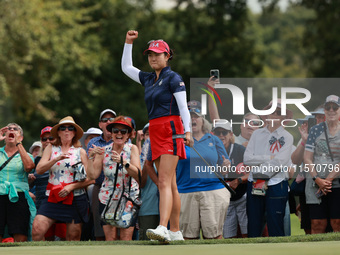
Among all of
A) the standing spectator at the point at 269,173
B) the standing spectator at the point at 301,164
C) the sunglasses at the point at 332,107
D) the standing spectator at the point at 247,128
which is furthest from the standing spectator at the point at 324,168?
the standing spectator at the point at 247,128

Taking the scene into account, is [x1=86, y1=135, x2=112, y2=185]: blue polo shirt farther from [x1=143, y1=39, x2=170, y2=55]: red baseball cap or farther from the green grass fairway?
the green grass fairway

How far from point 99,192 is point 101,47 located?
27916mm

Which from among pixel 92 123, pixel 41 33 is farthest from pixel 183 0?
pixel 41 33

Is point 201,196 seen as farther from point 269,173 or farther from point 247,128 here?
point 247,128

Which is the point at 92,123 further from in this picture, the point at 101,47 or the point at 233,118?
the point at 233,118

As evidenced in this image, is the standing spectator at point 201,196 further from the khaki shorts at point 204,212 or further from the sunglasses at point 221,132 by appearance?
the sunglasses at point 221,132

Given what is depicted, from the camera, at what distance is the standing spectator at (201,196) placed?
9664mm

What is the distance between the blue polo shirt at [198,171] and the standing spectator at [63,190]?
120 cm

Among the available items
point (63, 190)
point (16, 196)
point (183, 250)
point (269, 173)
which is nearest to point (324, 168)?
point (269, 173)

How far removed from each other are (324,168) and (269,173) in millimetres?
691

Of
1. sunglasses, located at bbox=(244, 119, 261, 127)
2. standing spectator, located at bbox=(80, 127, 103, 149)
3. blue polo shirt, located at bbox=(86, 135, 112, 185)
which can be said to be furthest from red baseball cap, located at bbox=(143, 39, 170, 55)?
standing spectator, located at bbox=(80, 127, 103, 149)

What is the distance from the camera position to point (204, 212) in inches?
381

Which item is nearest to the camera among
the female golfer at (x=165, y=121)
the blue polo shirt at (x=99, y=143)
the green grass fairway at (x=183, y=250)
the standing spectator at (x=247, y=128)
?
the green grass fairway at (x=183, y=250)

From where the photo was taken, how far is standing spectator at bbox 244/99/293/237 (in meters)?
9.80
